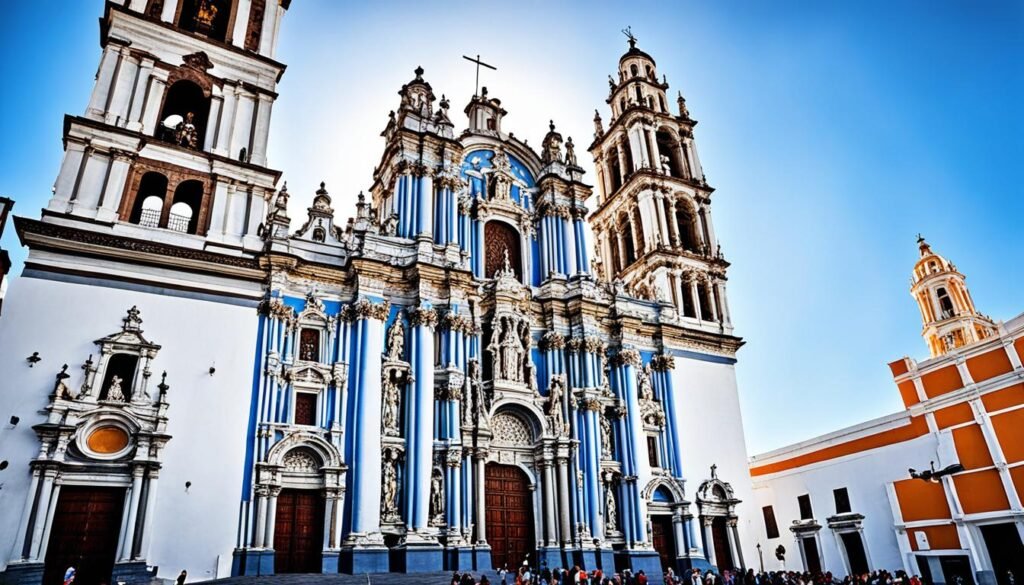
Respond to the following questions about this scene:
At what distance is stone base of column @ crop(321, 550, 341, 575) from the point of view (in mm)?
17734

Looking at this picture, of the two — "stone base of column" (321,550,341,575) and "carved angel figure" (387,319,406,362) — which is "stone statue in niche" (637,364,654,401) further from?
"stone base of column" (321,550,341,575)

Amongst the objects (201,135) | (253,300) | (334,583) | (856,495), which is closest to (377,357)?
(253,300)

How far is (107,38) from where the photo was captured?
832 inches

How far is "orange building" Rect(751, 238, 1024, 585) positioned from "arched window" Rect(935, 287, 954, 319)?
73.4 feet

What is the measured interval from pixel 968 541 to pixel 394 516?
19495 millimetres

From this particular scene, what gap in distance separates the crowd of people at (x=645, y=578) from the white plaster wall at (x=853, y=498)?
2777 millimetres

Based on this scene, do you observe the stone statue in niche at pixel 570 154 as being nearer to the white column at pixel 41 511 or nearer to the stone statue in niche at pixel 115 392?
the stone statue in niche at pixel 115 392

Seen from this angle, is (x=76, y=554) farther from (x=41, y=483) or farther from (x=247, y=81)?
(x=247, y=81)

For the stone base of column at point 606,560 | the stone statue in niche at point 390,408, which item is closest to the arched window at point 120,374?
the stone statue in niche at point 390,408

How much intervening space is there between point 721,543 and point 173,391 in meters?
19.2

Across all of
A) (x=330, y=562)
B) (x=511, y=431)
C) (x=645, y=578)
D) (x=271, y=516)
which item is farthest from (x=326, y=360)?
(x=645, y=578)

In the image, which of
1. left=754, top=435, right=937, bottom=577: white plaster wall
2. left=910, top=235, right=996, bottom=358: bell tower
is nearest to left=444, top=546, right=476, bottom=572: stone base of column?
left=754, top=435, right=937, bottom=577: white plaster wall

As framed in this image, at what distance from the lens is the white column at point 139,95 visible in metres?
20.5

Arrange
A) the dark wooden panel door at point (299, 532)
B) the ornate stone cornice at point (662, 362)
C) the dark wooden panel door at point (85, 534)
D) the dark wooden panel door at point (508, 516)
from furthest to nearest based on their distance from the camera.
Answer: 1. the ornate stone cornice at point (662, 362)
2. the dark wooden panel door at point (508, 516)
3. the dark wooden panel door at point (299, 532)
4. the dark wooden panel door at point (85, 534)
